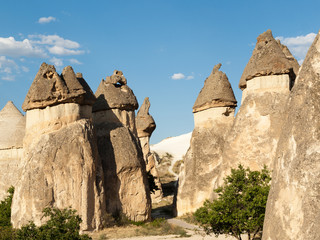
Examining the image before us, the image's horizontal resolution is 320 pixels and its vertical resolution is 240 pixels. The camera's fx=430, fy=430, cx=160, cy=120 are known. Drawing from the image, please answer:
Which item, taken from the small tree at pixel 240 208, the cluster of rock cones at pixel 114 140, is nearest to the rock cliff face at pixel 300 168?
the small tree at pixel 240 208

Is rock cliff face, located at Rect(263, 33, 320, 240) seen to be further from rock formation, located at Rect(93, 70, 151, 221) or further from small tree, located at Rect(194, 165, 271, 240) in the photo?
rock formation, located at Rect(93, 70, 151, 221)

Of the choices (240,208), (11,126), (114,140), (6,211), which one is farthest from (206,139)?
(240,208)

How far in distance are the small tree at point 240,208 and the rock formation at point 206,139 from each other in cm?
804

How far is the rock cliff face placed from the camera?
3367mm

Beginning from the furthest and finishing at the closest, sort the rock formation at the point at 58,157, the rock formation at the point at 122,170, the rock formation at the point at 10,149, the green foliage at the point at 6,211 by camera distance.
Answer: the rock formation at the point at 10,149
the rock formation at the point at 122,170
the green foliage at the point at 6,211
the rock formation at the point at 58,157

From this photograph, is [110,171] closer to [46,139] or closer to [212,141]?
[46,139]

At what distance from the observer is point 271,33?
14.3 meters

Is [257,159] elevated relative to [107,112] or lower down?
lower down

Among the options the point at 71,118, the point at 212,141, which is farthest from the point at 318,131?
the point at 212,141

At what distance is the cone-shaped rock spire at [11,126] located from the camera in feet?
54.2

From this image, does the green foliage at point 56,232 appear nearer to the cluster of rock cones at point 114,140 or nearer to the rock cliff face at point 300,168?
the cluster of rock cones at point 114,140

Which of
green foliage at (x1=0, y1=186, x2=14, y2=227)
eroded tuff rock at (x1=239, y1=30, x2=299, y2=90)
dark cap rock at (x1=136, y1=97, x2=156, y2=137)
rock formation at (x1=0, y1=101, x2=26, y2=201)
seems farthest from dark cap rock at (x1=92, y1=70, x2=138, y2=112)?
dark cap rock at (x1=136, y1=97, x2=156, y2=137)

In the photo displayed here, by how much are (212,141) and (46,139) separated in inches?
275

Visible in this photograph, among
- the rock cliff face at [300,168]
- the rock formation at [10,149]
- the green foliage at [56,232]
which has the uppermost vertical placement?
the rock formation at [10,149]
